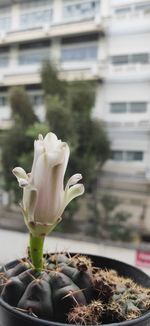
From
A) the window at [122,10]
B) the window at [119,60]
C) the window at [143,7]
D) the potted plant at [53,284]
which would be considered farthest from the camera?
the window at [119,60]

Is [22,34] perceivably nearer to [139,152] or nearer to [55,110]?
[55,110]

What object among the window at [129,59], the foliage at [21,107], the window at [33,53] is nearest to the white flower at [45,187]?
the window at [129,59]

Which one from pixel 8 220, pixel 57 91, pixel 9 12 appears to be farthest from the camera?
pixel 57 91

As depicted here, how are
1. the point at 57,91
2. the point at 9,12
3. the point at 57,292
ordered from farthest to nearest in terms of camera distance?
the point at 57,91 → the point at 9,12 → the point at 57,292

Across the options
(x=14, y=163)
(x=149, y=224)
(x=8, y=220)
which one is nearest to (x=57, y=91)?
(x=14, y=163)

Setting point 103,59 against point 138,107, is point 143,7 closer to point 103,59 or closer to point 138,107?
point 103,59

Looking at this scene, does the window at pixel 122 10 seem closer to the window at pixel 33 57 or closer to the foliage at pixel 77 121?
the foliage at pixel 77 121
